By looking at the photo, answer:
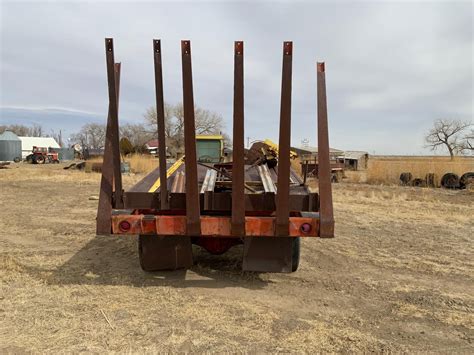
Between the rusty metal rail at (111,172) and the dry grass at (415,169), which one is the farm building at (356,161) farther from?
the rusty metal rail at (111,172)

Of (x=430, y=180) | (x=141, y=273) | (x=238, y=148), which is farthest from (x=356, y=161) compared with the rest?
(x=238, y=148)

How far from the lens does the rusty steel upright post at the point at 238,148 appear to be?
3.50 m

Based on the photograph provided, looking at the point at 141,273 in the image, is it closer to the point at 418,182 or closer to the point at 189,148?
the point at 189,148

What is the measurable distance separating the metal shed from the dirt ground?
187 ft

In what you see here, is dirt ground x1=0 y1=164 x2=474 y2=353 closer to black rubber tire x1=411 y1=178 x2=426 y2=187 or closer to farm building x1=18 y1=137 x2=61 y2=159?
black rubber tire x1=411 y1=178 x2=426 y2=187

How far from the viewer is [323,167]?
3928 millimetres

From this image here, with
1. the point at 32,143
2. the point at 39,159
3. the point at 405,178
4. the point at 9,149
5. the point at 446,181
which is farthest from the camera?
the point at 32,143

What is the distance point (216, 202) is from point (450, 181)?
20.3m

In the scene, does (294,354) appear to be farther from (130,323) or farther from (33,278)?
(33,278)

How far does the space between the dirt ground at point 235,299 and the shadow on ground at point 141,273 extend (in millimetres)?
14

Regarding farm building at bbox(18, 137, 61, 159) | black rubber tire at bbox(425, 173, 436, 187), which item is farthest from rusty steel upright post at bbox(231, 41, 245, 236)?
farm building at bbox(18, 137, 61, 159)

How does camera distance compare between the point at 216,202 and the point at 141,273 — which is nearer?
the point at 216,202

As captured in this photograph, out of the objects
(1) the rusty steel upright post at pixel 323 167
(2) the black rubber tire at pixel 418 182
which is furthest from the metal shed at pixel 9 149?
(1) the rusty steel upright post at pixel 323 167

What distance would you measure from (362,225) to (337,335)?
5.79m
